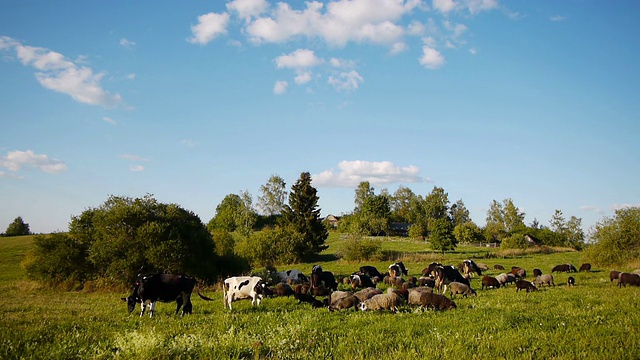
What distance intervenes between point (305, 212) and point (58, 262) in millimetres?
43835

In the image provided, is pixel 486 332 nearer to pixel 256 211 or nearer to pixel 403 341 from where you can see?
pixel 403 341

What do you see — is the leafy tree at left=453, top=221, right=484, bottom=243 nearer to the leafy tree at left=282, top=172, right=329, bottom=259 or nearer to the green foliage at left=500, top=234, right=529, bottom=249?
the green foliage at left=500, top=234, right=529, bottom=249

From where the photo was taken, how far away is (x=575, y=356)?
7.52 meters

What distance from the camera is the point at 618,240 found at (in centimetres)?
3712

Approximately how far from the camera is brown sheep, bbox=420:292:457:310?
46.6 feet

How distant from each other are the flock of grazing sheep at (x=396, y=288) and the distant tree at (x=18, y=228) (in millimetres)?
100267

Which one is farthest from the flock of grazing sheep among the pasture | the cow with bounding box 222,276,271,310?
the cow with bounding box 222,276,271,310

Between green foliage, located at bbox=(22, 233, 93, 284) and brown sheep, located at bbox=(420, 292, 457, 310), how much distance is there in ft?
84.9

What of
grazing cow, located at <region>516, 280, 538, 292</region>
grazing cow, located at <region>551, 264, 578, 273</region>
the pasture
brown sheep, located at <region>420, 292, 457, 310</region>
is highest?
the pasture

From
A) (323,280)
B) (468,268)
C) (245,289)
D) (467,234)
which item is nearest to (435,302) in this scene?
(245,289)

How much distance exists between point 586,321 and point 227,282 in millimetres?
13097

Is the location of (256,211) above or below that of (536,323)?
above

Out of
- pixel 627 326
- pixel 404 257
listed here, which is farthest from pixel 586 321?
pixel 404 257

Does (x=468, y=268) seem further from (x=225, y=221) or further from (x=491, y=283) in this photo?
(x=225, y=221)
